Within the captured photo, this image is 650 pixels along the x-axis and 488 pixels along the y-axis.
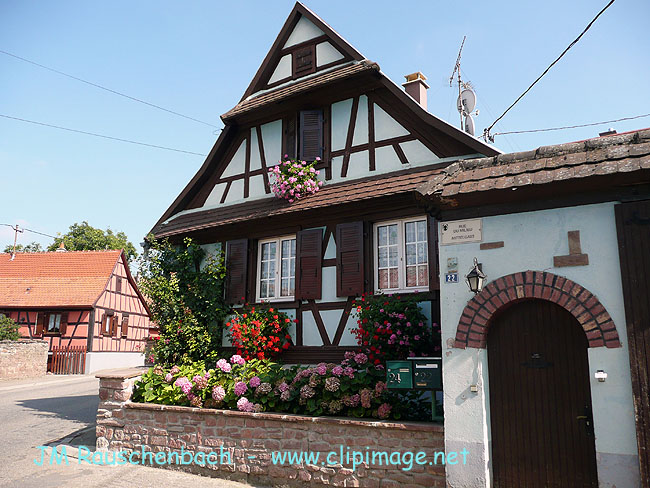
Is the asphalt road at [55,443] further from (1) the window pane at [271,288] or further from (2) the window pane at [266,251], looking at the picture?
(2) the window pane at [266,251]

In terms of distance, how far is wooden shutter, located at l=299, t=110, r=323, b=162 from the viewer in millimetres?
10500

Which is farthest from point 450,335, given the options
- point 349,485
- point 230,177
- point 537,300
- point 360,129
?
point 230,177

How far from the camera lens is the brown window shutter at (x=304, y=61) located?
36.8ft

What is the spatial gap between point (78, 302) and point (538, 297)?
2393 centimetres

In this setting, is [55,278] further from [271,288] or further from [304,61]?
[304,61]

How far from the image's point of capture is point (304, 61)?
11.3 m

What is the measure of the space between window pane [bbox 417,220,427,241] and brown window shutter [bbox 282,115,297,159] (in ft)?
11.0

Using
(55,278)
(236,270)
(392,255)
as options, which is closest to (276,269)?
(236,270)

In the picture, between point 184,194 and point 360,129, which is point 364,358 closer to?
point 360,129

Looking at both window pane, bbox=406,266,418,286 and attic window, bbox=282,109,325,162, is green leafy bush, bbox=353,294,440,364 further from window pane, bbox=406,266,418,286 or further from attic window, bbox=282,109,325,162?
attic window, bbox=282,109,325,162

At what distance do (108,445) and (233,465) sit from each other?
2.64 m

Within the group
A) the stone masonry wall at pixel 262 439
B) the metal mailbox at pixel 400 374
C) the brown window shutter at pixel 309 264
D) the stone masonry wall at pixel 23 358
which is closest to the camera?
the stone masonry wall at pixel 262 439

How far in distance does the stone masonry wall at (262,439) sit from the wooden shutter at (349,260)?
2.76 meters

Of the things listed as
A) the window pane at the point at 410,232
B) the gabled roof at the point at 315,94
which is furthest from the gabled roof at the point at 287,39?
the window pane at the point at 410,232
